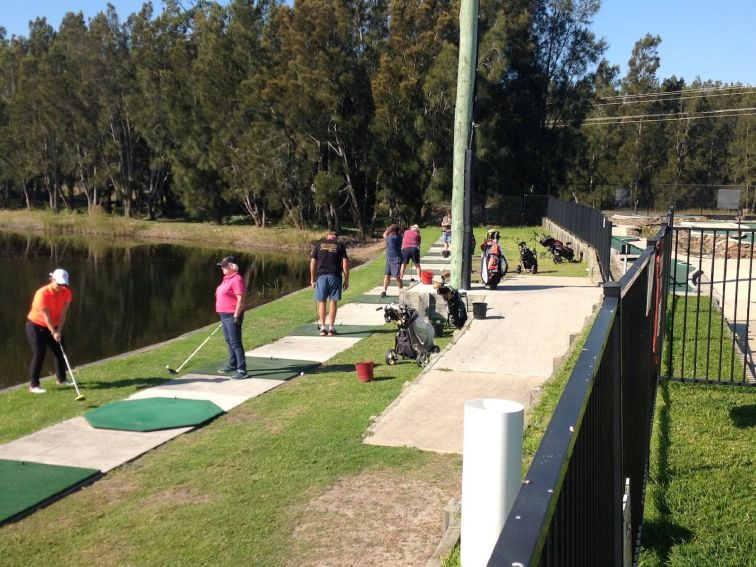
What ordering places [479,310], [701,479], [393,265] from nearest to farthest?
[701,479] → [479,310] → [393,265]

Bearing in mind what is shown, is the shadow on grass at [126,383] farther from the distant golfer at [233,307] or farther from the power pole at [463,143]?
the power pole at [463,143]

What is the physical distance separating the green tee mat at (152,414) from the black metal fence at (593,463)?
542 cm

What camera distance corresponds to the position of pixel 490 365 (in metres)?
10.8

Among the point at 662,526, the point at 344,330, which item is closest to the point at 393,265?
the point at 344,330

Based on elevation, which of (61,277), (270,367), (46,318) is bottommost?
(270,367)

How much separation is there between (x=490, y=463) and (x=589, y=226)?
21.3m

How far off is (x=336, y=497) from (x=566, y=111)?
171ft

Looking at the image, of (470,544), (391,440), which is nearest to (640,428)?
(470,544)

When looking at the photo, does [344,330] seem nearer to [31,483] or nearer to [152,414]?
[152,414]

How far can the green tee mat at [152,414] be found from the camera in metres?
8.92

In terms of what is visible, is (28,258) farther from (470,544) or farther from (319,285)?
(470,544)

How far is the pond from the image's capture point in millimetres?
18422

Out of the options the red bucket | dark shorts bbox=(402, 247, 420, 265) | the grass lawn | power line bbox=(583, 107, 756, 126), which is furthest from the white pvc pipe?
power line bbox=(583, 107, 756, 126)

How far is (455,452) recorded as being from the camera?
7.45 m
